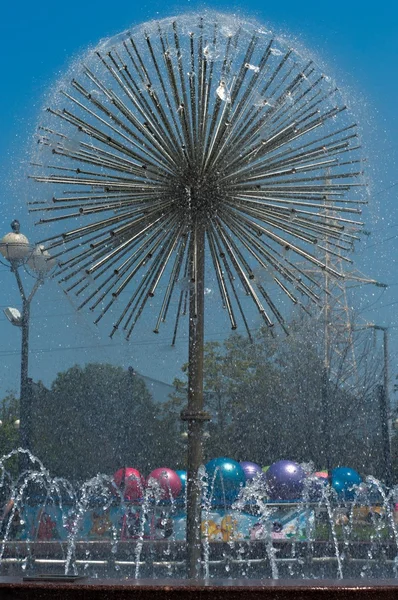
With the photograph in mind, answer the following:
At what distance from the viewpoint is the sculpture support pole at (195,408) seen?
5723 millimetres

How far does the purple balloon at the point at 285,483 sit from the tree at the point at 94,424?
11.9 metres

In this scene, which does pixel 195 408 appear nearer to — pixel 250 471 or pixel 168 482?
pixel 168 482

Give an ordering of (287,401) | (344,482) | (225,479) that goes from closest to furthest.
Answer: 1. (225,479)
2. (344,482)
3. (287,401)

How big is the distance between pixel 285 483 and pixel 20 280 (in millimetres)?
6868

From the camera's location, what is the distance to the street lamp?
34.4 feet

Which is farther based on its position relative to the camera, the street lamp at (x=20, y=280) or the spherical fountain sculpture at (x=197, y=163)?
the street lamp at (x=20, y=280)

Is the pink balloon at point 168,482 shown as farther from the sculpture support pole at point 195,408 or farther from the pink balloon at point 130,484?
the sculpture support pole at point 195,408

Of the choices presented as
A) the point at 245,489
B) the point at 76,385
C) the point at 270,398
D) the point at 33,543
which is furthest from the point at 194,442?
the point at 76,385

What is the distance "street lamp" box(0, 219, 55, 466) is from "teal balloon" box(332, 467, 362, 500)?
8.29m

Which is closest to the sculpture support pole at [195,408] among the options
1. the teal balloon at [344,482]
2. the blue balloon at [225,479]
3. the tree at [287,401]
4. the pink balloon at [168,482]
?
the blue balloon at [225,479]

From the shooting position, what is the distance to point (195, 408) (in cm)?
600

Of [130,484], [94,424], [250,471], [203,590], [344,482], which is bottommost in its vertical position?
[203,590]

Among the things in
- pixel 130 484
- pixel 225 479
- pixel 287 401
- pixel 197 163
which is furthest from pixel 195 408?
pixel 287 401

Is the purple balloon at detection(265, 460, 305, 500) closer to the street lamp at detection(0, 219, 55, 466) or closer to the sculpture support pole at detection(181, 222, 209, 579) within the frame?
the street lamp at detection(0, 219, 55, 466)
